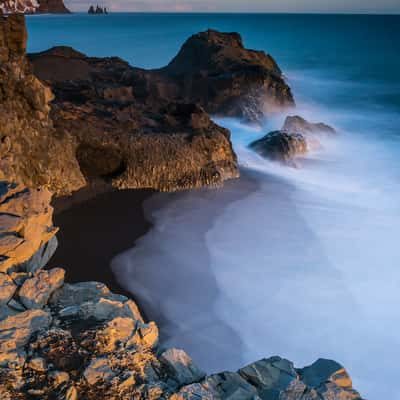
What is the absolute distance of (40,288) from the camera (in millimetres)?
3416

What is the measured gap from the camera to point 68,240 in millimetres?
5625

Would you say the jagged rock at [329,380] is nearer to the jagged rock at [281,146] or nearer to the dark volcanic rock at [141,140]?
the dark volcanic rock at [141,140]

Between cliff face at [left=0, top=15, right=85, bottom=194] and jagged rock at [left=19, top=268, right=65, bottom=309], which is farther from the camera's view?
cliff face at [left=0, top=15, right=85, bottom=194]

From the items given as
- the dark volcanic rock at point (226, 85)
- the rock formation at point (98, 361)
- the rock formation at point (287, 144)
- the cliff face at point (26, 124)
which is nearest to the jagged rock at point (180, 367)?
the rock formation at point (98, 361)

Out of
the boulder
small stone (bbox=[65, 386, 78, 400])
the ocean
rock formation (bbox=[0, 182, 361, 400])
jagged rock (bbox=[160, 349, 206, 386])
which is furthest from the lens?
the ocean

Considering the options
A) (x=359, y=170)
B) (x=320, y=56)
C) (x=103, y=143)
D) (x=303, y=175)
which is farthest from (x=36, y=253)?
(x=320, y=56)

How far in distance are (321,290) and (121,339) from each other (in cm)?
311

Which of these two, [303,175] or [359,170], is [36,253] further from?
[359,170]

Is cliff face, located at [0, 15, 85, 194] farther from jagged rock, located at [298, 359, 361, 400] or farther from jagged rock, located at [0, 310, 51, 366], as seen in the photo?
jagged rock, located at [298, 359, 361, 400]

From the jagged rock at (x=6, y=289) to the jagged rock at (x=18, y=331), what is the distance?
245mm

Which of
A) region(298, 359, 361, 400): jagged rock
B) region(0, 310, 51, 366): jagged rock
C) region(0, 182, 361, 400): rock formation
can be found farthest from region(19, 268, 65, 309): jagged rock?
region(298, 359, 361, 400): jagged rock

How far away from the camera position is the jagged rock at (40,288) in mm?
3266

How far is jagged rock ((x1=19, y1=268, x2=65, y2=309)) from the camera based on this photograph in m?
3.27

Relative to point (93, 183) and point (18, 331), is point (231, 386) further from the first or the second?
point (93, 183)
